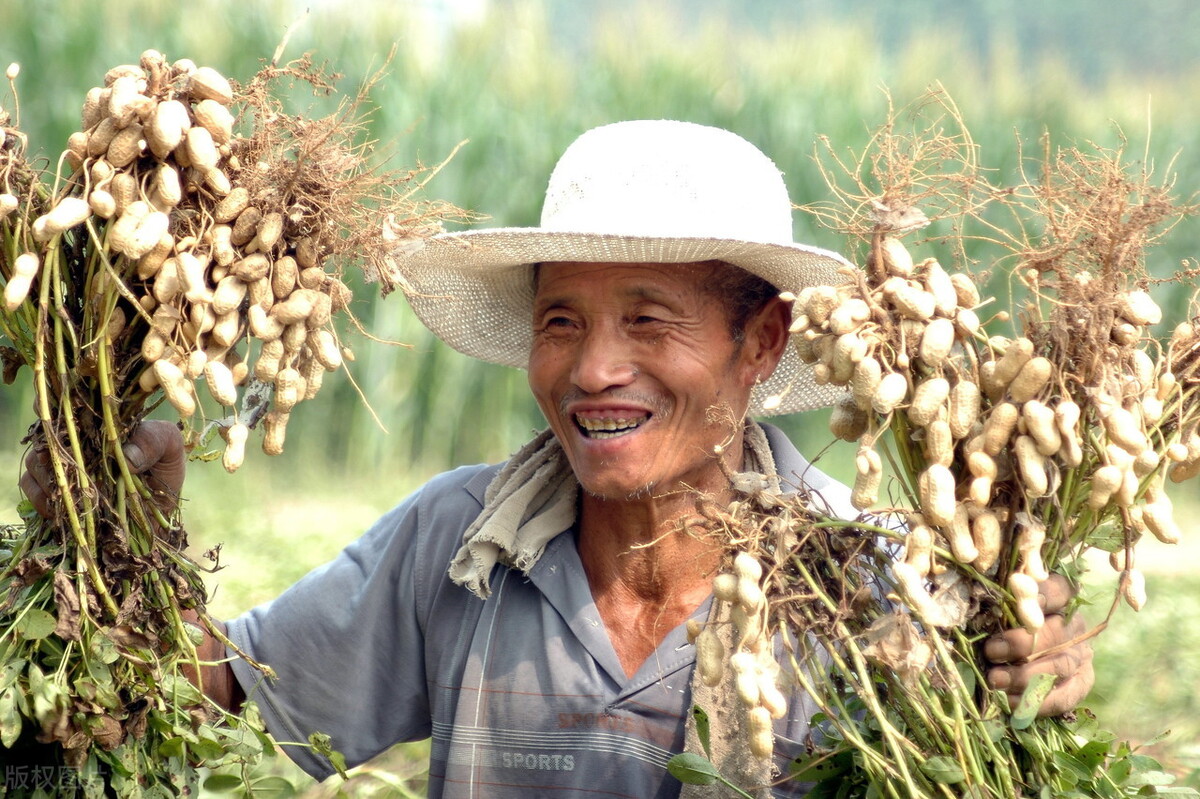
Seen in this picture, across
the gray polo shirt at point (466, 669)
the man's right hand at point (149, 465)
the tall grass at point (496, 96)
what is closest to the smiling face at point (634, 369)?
the gray polo shirt at point (466, 669)

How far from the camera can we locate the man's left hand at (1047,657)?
59.9 inches

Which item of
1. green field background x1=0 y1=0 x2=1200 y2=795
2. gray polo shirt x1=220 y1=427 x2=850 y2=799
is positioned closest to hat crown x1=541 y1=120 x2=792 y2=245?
gray polo shirt x1=220 y1=427 x2=850 y2=799

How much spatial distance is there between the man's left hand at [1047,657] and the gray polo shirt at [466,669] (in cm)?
55

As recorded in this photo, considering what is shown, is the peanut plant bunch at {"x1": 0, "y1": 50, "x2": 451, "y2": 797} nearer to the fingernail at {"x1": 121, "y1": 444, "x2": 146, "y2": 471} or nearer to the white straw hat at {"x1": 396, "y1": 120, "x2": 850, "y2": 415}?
the fingernail at {"x1": 121, "y1": 444, "x2": 146, "y2": 471}

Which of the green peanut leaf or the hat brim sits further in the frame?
the hat brim

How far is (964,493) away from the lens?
4.98 feet

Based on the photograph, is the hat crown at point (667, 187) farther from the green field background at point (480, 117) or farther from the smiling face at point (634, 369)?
the green field background at point (480, 117)

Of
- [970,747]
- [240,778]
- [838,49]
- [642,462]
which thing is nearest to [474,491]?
[642,462]

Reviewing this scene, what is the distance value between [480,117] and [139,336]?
4593 millimetres

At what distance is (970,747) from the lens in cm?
146

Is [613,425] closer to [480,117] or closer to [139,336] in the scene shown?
[139,336]

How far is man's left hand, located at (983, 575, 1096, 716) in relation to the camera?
1521mm

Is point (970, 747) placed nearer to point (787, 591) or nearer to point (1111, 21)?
point (787, 591)

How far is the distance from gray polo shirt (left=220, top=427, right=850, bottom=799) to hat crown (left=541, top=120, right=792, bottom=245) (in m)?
0.43
